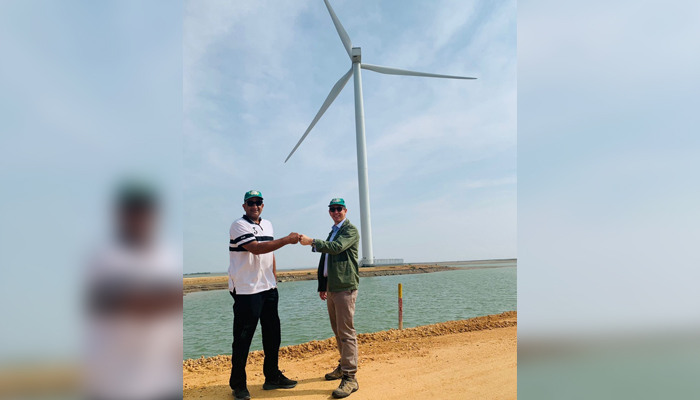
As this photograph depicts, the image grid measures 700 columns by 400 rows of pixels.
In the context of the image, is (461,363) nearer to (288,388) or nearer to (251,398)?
(288,388)

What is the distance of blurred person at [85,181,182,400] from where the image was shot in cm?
109

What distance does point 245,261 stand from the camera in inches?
187

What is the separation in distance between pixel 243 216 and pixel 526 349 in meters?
3.94

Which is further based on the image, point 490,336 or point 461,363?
point 490,336

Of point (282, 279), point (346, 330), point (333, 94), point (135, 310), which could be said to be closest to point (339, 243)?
point (346, 330)

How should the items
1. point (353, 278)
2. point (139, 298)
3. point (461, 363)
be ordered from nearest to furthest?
1. point (139, 298)
2. point (353, 278)
3. point (461, 363)

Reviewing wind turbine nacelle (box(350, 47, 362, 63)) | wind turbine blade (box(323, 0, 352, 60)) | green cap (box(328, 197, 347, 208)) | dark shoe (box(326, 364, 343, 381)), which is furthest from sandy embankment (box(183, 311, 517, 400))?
wind turbine nacelle (box(350, 47, 362, 63))

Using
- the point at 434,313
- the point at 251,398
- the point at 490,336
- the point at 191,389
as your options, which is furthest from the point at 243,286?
the point at 434,313

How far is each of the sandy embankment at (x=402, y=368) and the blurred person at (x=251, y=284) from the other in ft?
1.27

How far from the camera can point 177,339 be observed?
1.33 meters

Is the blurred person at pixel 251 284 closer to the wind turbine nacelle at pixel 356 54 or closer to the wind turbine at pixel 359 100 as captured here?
the wind turbine at pixel 359 100

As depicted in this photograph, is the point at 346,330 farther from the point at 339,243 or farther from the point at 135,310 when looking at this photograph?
the point at 135,310

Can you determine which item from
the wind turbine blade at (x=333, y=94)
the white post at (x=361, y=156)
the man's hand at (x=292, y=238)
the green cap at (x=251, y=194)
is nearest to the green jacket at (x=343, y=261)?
the man's hand at (x=292, y=238)

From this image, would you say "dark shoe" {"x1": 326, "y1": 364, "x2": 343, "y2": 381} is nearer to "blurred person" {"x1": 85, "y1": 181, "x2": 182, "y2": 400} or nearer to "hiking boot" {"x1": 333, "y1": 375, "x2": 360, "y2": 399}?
"hiking boot" {"x1": 333, "y1": 375, "x2": 360, "y2": 399}
